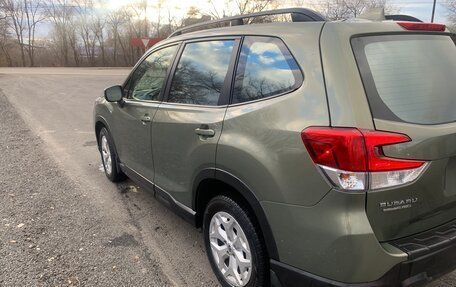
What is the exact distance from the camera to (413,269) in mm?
2088

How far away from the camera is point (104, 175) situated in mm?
5664

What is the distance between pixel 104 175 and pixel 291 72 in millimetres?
3957

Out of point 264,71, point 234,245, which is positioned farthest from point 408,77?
point 234,245

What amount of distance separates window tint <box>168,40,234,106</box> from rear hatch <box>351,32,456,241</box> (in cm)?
103

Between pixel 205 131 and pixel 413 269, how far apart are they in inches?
58.7

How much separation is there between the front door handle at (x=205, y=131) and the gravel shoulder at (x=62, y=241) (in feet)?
3.84

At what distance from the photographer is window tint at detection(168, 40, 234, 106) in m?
2.95

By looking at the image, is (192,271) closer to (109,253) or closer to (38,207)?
(109,253)

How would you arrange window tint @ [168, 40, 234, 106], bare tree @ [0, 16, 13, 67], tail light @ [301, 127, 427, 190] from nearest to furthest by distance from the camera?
tail light @ [301, 127, 427, 190]
window tint @ [168, 40, 234, 106]
bare tree @ [0, 16, 13, 67]

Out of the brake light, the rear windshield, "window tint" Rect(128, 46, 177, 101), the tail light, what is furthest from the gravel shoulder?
the brake light

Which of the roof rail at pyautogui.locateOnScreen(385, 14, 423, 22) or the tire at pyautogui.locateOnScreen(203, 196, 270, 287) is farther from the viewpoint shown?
the roof rail at pyautogui.locateOnScreen(385, 14, 423, 22)

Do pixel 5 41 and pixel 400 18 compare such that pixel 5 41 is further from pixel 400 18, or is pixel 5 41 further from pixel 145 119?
pixel 400 18

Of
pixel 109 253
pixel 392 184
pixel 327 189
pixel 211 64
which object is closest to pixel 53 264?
pixel 109 253

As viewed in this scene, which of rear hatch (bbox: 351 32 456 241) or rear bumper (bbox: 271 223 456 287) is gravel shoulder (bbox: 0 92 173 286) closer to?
rear bumper (bbox: 271 223 456 287)
